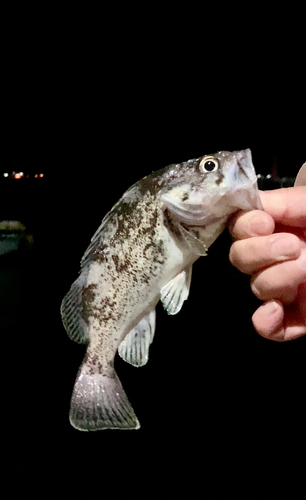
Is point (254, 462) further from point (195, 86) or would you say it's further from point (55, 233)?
point (55, 233)

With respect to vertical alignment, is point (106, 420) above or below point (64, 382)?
above

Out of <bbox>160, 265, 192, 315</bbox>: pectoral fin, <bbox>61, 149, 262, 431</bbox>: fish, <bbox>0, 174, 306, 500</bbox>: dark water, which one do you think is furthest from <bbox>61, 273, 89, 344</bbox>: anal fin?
<bbox>0, 174, 306, 500</bbox>: dark water

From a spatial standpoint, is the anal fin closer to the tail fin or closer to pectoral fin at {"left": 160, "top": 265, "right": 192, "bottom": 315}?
the tail fin

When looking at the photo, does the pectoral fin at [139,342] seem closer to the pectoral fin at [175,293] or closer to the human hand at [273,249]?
the pectoral fin at [175,293]

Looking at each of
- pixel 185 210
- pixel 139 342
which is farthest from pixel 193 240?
pixel 139 342

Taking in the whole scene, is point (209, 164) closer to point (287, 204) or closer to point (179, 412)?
point (287, 204)

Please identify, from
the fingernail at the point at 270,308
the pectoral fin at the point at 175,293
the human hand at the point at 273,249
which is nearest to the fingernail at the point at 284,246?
the human hand at the point at 273,249

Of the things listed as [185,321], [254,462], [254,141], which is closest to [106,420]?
[254,462]
